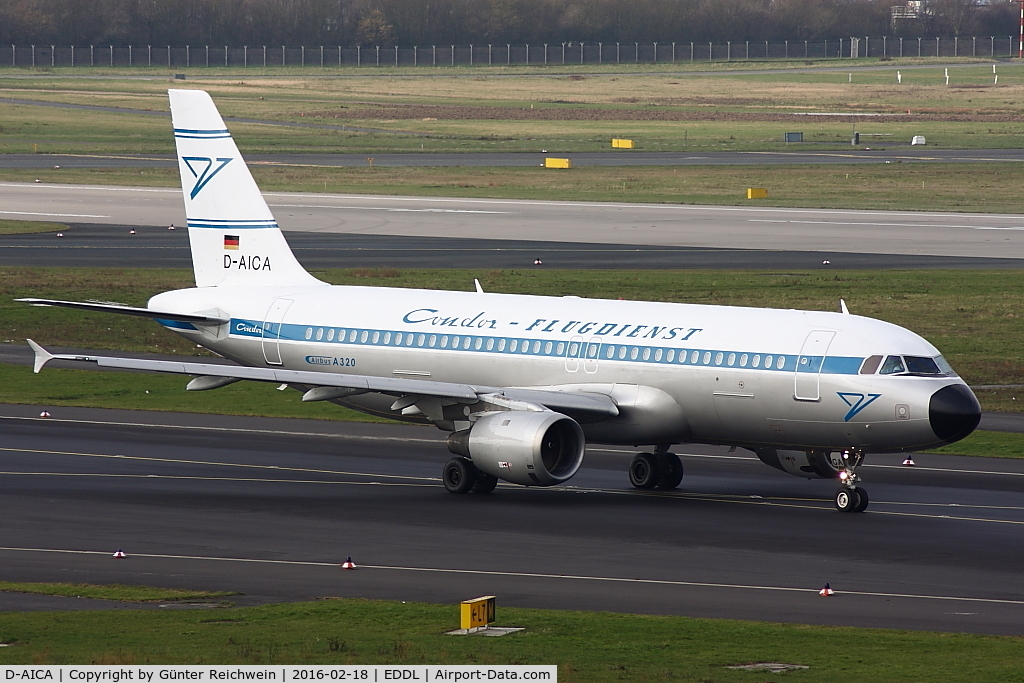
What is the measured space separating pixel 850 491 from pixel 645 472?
5.19 meters

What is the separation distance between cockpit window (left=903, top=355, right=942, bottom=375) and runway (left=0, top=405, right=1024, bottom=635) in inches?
121

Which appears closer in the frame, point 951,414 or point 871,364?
point 951,414

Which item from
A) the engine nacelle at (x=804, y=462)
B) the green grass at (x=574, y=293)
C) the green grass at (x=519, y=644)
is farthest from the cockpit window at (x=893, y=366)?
the green grass at (x=574, y=293)

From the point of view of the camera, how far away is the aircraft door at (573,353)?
3747 cm

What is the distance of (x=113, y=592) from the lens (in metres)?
25.8

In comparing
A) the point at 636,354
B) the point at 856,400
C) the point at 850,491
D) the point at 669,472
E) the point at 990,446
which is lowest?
the point at 850,491

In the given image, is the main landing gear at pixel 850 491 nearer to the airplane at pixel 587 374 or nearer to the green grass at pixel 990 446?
the airplane at pixel 587 374

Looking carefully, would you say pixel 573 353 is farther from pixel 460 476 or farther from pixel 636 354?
pixel 460 476

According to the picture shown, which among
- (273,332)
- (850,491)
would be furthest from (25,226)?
(850,491)

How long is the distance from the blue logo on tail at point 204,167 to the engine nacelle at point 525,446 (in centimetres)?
1293

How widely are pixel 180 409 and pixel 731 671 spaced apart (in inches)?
1265

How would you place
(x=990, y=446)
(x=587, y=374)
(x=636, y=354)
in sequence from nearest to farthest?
(x=636, y=354) < (x=587, y=374) < (x=990, y=446)

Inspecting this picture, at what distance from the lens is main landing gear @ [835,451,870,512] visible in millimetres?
34750

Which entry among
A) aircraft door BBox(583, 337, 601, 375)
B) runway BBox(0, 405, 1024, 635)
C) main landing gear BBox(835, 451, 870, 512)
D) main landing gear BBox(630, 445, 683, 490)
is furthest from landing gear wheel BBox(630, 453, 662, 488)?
main landing gear BBox(835, 451, 870, 512)
